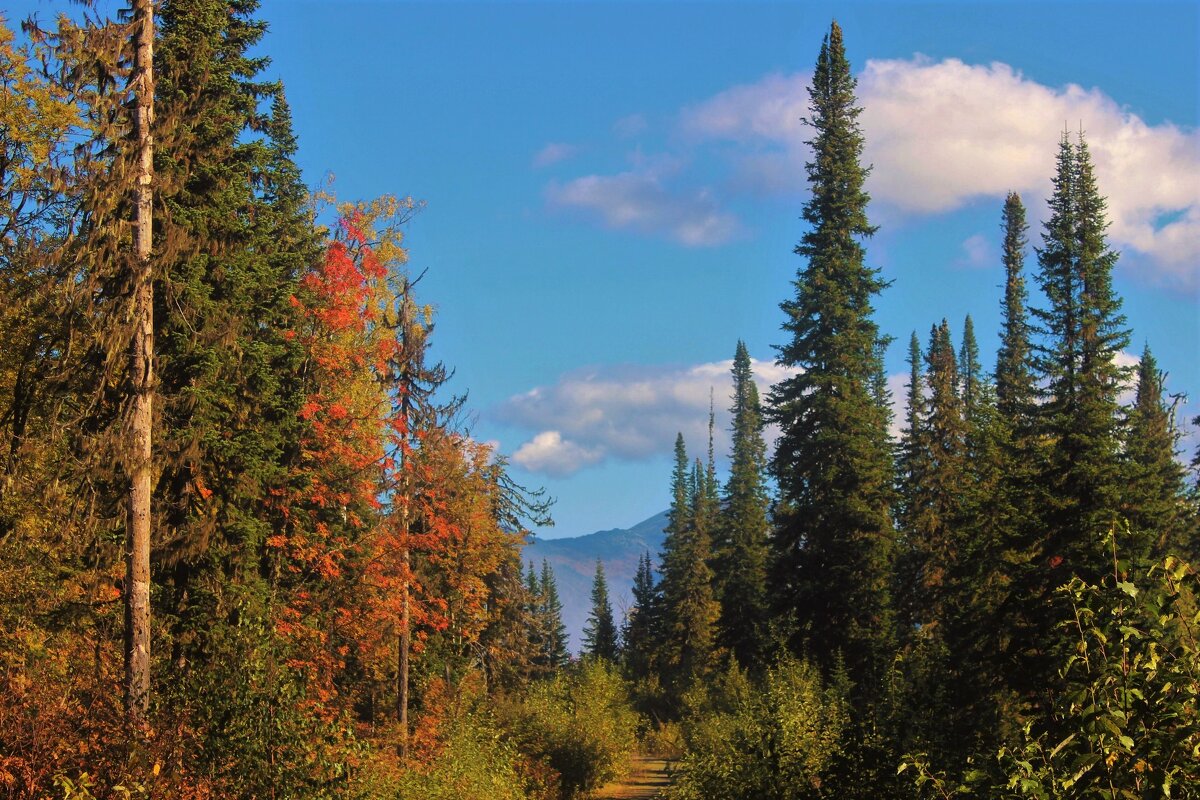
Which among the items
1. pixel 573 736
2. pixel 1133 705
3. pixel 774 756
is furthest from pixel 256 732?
pixel 573 736

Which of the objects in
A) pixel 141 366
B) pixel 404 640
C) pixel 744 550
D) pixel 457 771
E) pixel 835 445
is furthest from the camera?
pixel 744 550

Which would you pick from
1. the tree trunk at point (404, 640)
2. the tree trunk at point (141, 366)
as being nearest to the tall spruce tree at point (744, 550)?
the tree trunk at point (404, 640)

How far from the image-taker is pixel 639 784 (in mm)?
41875

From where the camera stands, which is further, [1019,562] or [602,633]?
[602,633]

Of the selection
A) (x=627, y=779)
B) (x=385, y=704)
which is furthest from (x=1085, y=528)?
(x=627, y=779)

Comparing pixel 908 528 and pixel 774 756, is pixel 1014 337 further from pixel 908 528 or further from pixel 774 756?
pixel 774 756

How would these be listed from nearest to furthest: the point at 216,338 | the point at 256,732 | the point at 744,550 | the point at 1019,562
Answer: the point at 256,732 → the point at 216,338 → the point at 1019,562 → the point at 744,550

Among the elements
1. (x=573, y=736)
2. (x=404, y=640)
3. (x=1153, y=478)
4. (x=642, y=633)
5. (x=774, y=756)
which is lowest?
(x=573, y=736)

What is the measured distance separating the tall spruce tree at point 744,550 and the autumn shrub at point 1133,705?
1679 inches

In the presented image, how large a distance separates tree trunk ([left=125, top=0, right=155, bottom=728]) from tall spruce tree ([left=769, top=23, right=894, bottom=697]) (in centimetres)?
2236

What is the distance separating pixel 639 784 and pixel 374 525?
57.3 ft

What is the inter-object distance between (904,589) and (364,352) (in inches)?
904

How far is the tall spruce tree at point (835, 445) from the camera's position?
3594 cm

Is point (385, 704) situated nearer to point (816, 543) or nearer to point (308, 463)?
point (308, 463)
